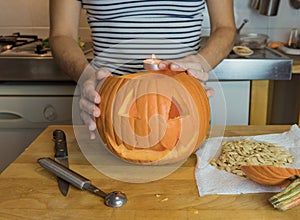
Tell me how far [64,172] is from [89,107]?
123 millimetres

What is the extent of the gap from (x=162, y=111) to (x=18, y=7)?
1569 millimetres

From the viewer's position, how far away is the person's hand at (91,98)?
717mm

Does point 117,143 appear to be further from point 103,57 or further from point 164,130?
point 103,57

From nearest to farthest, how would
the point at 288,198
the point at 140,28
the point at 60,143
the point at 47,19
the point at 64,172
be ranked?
the point at 288,198, the point at 64,172, the point at 60,143, the point at 140,28, the point at 47,19

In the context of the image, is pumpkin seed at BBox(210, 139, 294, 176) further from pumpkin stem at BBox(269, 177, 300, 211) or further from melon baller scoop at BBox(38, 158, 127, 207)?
melon baller scoop at BBox(38, 158, 127, 207)

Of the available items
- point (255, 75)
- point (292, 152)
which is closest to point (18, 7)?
point (255, 75)

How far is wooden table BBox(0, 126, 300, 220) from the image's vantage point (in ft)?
1.95

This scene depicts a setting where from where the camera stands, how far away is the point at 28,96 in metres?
1.61

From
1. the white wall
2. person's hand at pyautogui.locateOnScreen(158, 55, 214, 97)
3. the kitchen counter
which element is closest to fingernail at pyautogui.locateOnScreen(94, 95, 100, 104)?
person's hand at pyautogui.locateOnScreen(158, 55, 214, 97)

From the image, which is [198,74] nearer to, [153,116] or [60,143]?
[153,116]

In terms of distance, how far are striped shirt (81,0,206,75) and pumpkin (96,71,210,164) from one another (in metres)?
0.32

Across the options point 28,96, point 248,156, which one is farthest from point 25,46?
point 248,156

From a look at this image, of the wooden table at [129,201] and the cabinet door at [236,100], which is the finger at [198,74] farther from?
the cabinet door at [236,100]

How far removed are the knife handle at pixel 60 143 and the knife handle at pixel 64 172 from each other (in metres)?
0.04
